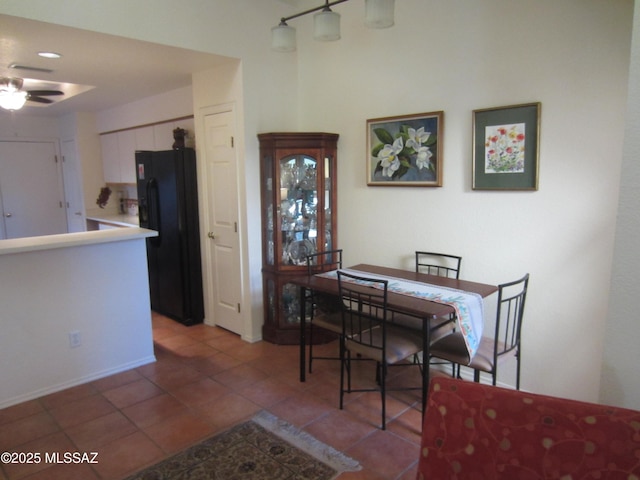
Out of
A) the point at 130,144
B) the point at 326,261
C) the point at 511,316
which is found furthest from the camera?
the point at 130,144

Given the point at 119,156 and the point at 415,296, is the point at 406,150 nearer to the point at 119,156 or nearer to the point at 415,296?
the point at 415,296

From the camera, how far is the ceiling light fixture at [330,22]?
230 cm

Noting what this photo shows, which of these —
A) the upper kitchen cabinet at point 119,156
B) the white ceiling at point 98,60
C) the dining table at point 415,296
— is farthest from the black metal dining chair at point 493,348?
the upper kitchen cabinet at point 119,156

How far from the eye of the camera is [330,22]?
254cm

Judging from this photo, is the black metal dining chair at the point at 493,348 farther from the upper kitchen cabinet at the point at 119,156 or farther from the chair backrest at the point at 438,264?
the upper kitchen cabinet at the point at 119,156

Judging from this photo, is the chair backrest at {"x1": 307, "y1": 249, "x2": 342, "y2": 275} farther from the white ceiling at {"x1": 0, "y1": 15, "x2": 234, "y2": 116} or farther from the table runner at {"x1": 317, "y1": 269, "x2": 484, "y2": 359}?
the white ceiling at {"x1": 0, "y1": 15, "x2": 234, "y2": 116}

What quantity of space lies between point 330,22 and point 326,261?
1.91 meters

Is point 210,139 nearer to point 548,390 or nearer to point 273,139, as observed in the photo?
point 273,139

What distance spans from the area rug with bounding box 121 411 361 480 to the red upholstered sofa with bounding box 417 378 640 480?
107cm

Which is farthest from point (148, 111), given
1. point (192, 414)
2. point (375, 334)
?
point (375, 334)

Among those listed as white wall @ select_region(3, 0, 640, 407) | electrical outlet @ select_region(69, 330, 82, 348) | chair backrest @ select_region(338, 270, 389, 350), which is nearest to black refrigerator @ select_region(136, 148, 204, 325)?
white wall @ select_region(3, 0, 640, 407)

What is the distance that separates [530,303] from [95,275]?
2989mm

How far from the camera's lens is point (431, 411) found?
1.29 m

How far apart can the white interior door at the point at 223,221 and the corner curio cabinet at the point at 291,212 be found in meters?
0.28
